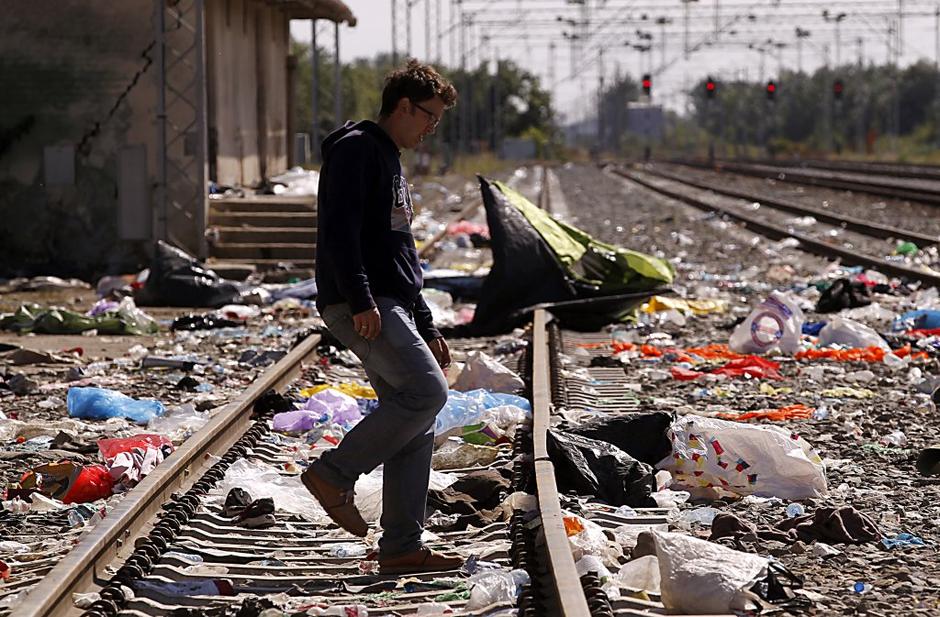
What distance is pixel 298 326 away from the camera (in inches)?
518

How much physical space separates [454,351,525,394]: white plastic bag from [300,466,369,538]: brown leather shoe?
3665 mm

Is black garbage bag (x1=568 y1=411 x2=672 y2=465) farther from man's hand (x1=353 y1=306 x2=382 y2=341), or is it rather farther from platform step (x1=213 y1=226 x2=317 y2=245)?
platform step (x1=213 y1=226 x2=317 y2=245)

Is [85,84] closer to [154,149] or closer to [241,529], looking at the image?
[154,149]

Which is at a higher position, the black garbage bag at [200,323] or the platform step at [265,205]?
the platform step at [265,205]

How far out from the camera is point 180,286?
1505cm

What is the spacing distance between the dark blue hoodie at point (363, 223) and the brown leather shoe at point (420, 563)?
2.77 ft

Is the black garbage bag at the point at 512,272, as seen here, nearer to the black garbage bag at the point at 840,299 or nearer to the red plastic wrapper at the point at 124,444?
the black garbage bag at the point at 840,299

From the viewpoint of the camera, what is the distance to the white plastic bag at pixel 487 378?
9016 mm

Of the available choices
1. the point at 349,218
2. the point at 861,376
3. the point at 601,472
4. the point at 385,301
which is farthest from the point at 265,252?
the point at 349,218

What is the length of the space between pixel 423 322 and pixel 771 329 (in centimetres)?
608

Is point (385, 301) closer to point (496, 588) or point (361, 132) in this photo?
point (361, 132)

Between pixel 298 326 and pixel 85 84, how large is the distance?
6.92 m

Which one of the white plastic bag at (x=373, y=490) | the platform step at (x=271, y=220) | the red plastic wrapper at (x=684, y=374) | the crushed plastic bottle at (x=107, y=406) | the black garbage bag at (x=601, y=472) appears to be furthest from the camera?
the platform step at (x=271, y=220)

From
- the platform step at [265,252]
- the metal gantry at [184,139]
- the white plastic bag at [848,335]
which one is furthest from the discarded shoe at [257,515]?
the platform step at [265,252]
